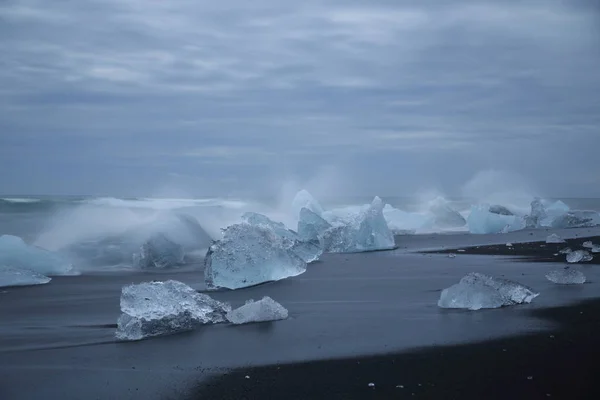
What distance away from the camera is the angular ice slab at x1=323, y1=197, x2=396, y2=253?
65.3ft

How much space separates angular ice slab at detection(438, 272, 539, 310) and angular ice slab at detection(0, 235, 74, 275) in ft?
28.5

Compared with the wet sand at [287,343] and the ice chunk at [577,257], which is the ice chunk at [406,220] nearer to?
the ice chunk at [577,257]

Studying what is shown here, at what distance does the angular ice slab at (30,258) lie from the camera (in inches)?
569

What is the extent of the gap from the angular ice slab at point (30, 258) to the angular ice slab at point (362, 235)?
25.9 feet

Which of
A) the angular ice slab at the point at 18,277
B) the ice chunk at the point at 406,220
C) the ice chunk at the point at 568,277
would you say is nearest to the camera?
the ice chunk at the point at 568,277

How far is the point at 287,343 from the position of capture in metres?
7.82

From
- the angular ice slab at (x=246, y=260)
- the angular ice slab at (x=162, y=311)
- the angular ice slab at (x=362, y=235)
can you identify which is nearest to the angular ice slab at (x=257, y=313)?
the angular ice slab at (x=162, y=311)

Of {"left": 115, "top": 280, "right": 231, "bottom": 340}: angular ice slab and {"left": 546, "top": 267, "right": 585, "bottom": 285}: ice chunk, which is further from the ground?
{"left": 115, "top": 280, "right": 231, "bottom": 340}: angular ice slab

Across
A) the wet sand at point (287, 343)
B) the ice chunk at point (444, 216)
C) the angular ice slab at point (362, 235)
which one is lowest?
the ice chunk at point (444, 216)

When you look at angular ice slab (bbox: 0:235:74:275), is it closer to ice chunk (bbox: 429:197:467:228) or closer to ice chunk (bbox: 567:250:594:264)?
ice chunk (bbox: 567:250:594:264)

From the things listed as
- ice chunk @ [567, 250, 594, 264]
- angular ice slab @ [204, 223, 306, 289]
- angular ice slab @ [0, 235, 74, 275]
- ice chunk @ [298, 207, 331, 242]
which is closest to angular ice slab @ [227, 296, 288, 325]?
angular ice slab @ [204, 223, 306, 289]

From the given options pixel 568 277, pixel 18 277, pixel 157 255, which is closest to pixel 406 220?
pixel 157 255

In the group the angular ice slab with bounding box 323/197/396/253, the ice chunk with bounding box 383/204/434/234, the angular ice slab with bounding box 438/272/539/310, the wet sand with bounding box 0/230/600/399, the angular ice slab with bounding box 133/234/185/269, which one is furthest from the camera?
the ice chunk with bounding box 383/204/434/234

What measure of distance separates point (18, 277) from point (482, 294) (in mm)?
8620
